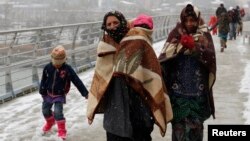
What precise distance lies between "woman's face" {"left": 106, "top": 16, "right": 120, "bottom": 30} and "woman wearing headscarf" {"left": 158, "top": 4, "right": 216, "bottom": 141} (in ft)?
2.14

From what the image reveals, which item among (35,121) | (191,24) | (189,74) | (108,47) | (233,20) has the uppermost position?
(191,24)

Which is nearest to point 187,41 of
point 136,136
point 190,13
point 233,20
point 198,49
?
point 198,49

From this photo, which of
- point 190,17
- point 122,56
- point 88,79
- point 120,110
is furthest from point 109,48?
point 88,79

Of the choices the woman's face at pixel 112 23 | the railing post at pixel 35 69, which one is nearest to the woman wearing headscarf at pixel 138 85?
the woman's face at pixel 112 23

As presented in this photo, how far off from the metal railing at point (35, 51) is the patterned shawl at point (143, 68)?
17.0ft

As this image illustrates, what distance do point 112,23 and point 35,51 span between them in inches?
255

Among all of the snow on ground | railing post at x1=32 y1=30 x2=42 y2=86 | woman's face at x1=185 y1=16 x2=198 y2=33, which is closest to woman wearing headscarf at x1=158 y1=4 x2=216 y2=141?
woman's face at x1=185 y1=16 x2=198 y2=33

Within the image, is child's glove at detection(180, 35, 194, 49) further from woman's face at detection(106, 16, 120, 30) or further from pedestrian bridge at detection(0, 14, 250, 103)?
pedestrian bridge at detection(0, 14, 250, 103)

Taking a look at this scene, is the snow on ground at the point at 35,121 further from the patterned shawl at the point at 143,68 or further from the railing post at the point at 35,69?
the patterned shawl at the point at 143,68

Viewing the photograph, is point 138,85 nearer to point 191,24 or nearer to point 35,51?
point 191,24

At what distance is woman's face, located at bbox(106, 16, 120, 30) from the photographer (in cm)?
381

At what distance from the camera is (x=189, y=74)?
4250mm

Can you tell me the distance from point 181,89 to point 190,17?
0.65 metres

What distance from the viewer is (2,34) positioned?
337 inches
